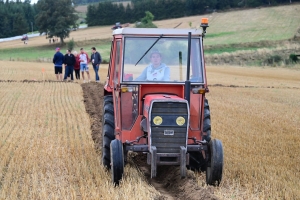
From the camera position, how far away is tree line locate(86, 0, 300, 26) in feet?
Result: 242

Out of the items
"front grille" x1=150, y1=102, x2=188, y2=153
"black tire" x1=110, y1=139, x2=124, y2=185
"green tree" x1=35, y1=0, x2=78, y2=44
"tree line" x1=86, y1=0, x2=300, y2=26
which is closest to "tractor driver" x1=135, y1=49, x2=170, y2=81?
"front grille" x1=150, y1=102, x2=188, y2=153

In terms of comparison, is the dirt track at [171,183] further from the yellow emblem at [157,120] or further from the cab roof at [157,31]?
the cab roof at [157,31]

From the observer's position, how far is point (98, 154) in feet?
27.8

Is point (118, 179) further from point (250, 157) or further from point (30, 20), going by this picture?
point (30, 20)

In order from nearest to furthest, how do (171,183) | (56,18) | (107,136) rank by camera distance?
(171,183) → (107,136) → (56,18)

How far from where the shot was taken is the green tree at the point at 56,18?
6762 cm

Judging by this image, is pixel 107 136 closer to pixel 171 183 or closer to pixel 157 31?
pixel 171 183

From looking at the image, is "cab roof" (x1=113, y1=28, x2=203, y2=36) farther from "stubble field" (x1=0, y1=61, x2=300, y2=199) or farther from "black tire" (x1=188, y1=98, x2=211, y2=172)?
"stubble field" (x1=0, y1=61, x2=300, y2=199)

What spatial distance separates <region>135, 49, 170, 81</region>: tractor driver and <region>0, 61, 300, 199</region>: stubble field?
1397mm

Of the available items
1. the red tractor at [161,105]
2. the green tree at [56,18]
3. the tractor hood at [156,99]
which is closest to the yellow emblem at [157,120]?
the red tractor at [161,105]

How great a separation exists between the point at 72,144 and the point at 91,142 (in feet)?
1.37

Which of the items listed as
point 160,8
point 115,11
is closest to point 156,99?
point 160,8

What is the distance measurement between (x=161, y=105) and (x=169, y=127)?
320 millimetres

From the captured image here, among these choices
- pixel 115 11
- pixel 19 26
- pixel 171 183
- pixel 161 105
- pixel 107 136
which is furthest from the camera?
pixel 19 26
